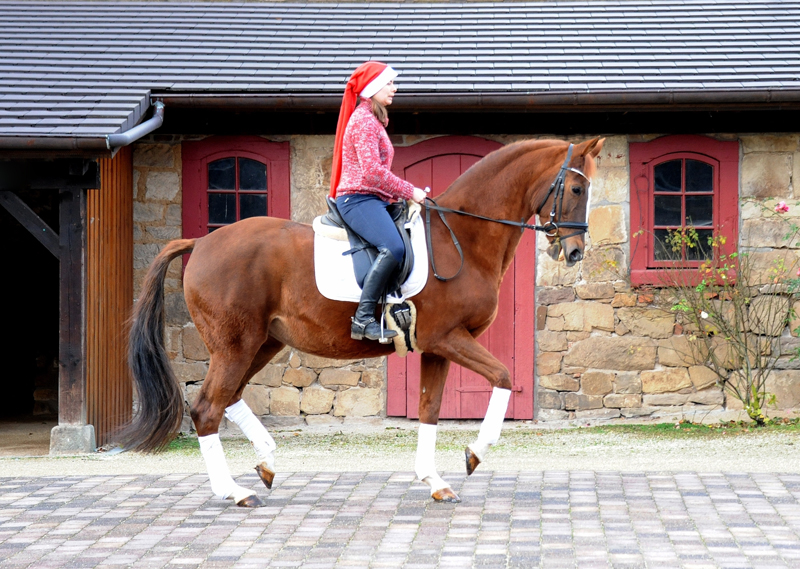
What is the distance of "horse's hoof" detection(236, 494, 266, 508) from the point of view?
558 centimetres

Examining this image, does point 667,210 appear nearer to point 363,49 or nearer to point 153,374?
point 363,49

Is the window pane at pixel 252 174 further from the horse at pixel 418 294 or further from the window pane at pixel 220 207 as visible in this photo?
the horse at pixel 418 294

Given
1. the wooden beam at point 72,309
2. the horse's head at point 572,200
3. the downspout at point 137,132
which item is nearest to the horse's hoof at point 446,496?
the horse's head at point 572,200

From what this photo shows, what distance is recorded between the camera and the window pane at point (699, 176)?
934 cm

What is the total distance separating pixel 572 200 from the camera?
17.7 ft

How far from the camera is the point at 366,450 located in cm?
817

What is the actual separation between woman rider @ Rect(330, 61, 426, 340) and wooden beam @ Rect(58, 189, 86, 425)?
11.8 ft

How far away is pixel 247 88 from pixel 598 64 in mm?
3592

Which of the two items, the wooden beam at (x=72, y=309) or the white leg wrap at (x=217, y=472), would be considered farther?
the wooden beam at (x=72, y=309)

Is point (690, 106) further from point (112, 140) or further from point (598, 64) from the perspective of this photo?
point (112, 140)

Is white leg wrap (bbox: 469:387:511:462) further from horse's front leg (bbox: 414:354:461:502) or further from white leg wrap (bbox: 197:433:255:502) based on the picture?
white leg wrap (bbox: 197:433:255:502)

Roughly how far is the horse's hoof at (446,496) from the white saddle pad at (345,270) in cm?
118

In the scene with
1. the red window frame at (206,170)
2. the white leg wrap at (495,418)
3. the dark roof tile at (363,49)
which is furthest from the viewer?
the red window frame at (206,170)

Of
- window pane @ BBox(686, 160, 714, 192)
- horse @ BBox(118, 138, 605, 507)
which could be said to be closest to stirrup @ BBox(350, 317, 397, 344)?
horse @ BBox(118, 138, 605, 507)
